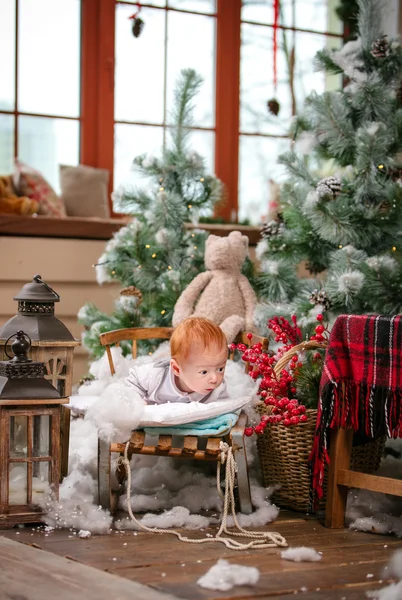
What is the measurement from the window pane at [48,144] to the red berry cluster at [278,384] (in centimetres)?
246

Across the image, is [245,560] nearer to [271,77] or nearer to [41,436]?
[41,436]

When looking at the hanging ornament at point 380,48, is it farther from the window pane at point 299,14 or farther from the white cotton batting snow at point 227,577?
the white cotton batting snow at point 227,577

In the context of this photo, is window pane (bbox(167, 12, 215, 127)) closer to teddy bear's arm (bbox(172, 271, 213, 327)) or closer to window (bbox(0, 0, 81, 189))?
window (bbox(0, 0, 81, 189))

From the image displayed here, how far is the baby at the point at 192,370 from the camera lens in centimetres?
255

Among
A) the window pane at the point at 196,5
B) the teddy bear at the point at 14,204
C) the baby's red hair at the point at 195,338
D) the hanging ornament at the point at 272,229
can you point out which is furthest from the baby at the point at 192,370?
the window pane at the point at 196,5

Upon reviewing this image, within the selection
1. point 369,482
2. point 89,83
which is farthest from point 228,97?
point 369,482

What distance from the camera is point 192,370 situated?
257 centimetres

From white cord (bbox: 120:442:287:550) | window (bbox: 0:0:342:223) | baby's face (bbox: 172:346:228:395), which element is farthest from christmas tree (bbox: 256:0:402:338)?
window (bbox: 0:0:342:223)

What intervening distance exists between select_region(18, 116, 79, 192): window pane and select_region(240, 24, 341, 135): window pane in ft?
3.56

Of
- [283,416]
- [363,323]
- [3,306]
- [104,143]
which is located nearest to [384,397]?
[363,323]

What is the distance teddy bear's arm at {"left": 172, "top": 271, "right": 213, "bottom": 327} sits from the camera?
11.4ft

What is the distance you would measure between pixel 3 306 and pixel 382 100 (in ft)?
6.58

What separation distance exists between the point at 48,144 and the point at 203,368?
2647 millimetres

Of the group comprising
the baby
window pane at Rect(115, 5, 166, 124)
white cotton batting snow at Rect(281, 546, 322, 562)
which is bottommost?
white cotton batting snow at Rect(281, 546, 322, 562)
